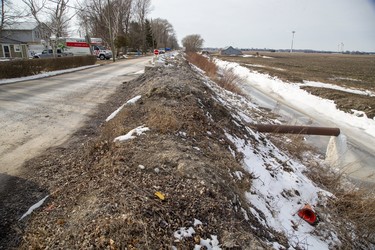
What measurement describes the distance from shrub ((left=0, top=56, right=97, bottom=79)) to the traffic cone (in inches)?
593

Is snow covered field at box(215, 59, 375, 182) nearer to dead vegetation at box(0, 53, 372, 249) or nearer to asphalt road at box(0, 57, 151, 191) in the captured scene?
dead vegetation at box(0, 53, 372, 249)

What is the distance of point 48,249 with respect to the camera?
2.34 meters

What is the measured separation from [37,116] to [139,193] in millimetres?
5230

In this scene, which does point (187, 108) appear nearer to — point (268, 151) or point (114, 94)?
point (268, 151)

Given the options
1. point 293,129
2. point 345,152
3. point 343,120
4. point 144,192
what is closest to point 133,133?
point 144,192

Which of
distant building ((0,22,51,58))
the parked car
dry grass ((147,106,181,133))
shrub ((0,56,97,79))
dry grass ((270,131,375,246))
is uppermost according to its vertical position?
distant building ((0,22,51,58))

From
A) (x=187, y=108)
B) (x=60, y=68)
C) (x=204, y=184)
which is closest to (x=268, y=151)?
(x=187, y=108)

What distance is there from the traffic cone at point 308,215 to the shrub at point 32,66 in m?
15.1

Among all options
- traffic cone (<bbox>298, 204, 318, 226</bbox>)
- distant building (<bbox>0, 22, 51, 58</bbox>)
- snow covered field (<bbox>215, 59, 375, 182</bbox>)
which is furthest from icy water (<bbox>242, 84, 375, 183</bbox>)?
distant building (<bbox>0, 22, 51, 58</bbox>)

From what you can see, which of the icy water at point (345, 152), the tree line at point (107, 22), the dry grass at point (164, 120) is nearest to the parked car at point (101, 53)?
the tree line at point (107, 22)

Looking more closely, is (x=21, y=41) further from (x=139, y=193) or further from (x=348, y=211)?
(x=348, y=211)

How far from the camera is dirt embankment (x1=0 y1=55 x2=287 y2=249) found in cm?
243

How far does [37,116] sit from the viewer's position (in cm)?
672

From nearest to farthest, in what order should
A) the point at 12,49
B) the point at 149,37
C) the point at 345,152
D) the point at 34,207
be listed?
the point at 34,207, the point at 345,152, the point at 12,49, the point at 149,37
